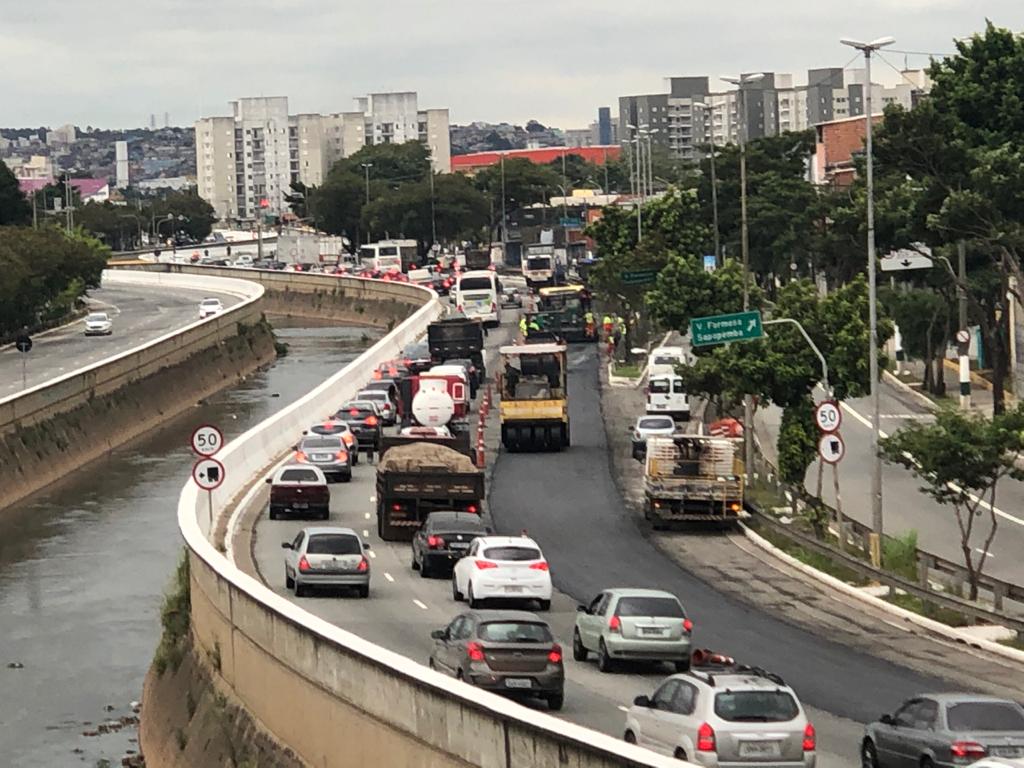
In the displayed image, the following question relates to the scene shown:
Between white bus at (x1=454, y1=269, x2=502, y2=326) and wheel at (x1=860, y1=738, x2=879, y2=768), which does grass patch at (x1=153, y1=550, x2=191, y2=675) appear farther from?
white bus at (x1=454, y1=269, x2=502, y2=326)

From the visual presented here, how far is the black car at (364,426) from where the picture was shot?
70.4 m

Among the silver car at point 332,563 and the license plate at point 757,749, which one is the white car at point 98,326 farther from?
the license plate at point 757,749

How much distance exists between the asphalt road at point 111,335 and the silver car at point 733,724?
A: 7206 centimetres

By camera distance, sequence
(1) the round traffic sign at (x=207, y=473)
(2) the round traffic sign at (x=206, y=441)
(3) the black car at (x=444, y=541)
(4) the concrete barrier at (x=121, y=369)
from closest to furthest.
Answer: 1. (3) the black car at (x=444, y=541)
2. (2) the round traffic sign at (x=206, y=441)
3. (1) the round traffic sign at (x=207, y=473)
4. (4) the concrete barrier at (x=121, y=369)

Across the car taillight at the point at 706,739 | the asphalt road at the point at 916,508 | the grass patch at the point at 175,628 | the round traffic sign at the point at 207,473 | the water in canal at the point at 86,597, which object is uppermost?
the round traffic sign at the point at 207,473

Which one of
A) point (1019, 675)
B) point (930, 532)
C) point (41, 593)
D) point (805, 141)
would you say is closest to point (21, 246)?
point (805, 141)

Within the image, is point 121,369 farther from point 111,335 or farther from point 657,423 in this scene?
point 657,423

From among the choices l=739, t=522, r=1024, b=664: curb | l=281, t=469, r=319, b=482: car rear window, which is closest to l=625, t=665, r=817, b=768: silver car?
l=739, t=522, r=1024, b=664: curb

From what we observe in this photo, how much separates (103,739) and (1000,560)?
21610mm

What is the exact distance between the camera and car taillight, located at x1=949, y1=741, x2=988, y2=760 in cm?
2306

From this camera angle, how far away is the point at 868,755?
26.0 meters

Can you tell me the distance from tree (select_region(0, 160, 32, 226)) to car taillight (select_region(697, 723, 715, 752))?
16204 centimetres

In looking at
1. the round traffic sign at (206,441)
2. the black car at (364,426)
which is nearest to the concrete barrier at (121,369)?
the black car at (364,426)

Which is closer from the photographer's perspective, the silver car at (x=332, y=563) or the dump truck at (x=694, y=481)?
the silver car at (x=332, y=563)
